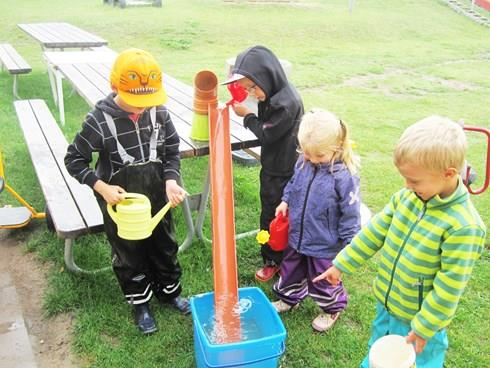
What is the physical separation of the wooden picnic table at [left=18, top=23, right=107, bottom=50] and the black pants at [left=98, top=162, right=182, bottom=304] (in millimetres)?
5346

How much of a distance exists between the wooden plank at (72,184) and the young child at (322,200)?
3.51ft

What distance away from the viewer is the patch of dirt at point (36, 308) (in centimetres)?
257

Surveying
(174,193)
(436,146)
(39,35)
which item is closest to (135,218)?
(174,193)

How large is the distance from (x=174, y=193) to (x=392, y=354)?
50.7 inches

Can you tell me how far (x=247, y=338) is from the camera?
2.36 m

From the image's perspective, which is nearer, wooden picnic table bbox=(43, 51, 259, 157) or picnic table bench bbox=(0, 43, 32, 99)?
wooden picnic table bbox=(43, 51, 259, 157)

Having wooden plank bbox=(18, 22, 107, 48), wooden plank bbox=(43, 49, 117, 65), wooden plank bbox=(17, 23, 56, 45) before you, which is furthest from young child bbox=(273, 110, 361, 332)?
wooden plank bbox=(17, 23, 56, 45)

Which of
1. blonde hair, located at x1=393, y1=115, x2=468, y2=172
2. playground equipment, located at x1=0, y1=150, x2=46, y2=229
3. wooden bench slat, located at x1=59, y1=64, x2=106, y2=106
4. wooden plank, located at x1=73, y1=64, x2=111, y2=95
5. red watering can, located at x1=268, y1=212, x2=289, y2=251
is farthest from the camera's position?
wooden plank, located at x1=73, y1=64, x2=111, y2=95

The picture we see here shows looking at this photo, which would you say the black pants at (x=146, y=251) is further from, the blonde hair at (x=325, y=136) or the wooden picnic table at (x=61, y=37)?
the wooden picnic table at (x=61, y=37)

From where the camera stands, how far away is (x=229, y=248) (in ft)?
8.41

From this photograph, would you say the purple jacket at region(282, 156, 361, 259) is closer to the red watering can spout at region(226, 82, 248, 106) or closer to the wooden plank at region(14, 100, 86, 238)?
the red watering can spout at region(226, 82, 248, 106)

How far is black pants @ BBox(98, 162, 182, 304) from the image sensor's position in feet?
8.15

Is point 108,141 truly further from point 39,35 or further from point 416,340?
point 39,35

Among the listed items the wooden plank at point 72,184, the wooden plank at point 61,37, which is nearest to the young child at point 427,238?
the wooden plank at point 72,184
